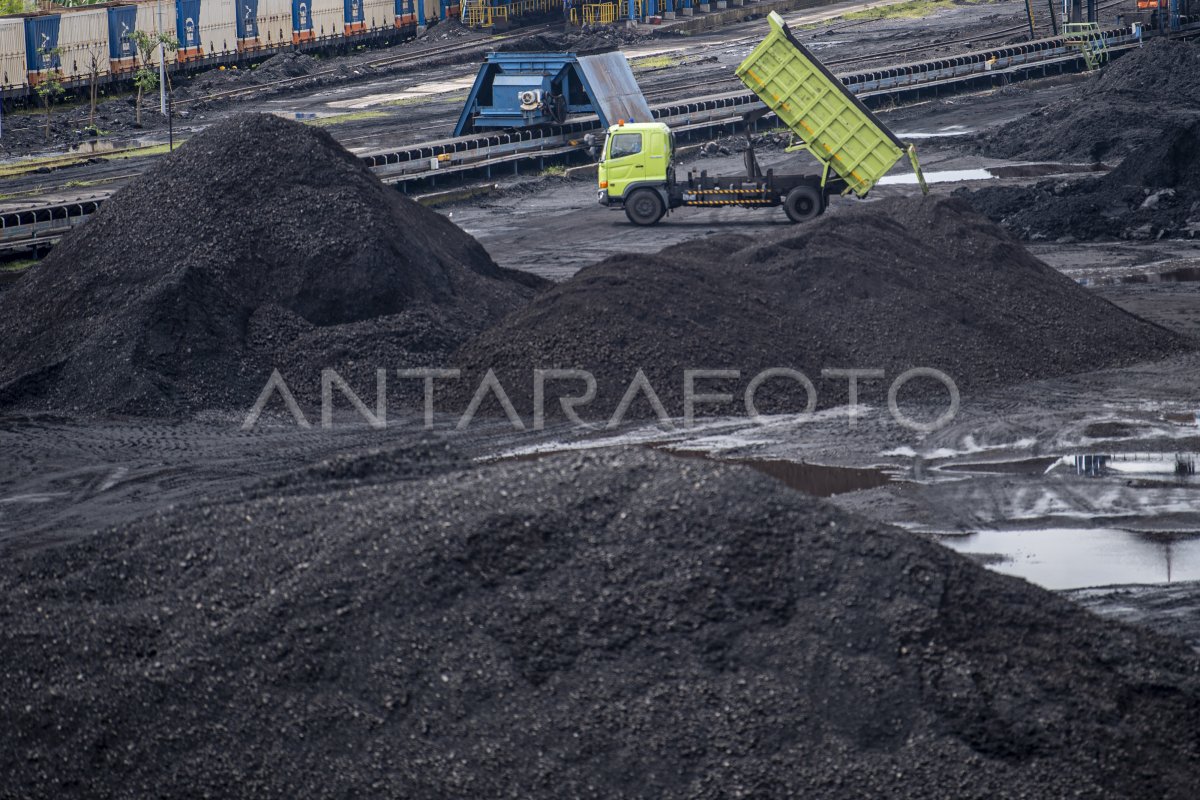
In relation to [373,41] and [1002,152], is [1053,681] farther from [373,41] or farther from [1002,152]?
[373,41]

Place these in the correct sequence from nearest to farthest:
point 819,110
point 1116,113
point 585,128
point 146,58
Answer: point 819,110
point 1116,113
point 585,128
point 146,58

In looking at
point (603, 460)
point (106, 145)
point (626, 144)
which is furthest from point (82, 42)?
point (603, 460)

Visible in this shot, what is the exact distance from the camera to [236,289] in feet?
51.8

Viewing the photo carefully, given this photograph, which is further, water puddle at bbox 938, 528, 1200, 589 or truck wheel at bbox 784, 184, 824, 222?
truck wheel at bbox 784, 184, 824, 222

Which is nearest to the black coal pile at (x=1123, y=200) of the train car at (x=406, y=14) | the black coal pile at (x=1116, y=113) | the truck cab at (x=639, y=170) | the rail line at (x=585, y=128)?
the black coal pile at (x=1116, y=113)

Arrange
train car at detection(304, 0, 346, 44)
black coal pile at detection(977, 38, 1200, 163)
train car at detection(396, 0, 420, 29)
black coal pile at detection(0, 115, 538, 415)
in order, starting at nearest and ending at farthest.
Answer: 1. black coal pile at detection(0, 115, 538, 415)
2. black coal pile at detection(977, 38, 1200, 163)
3. train car at detection(304, 0, 346, 44)
4. train car at detection(396, 0, 420, 29)

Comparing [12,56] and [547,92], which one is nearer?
[547,92]

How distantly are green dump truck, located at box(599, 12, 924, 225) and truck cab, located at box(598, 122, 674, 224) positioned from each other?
0.06ft

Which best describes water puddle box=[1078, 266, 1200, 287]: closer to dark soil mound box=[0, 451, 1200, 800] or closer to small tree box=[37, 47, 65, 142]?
dark soil mound box=[0, 451, 1200, 800]

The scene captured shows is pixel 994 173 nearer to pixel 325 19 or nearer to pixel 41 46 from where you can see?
pixel 41 46

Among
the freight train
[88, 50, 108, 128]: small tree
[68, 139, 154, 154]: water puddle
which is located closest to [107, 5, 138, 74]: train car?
the freight train

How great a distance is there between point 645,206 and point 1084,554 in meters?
16.2

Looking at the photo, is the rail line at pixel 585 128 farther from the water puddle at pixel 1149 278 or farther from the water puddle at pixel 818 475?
the water puddle at pixel 818 475

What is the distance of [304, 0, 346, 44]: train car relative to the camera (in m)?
51.3
